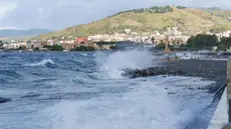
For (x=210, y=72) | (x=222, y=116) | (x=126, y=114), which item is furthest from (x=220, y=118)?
(x=210, y=72)

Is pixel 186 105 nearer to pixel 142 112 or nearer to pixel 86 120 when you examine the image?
pixel 142 112

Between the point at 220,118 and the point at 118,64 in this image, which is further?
the point at 118,64

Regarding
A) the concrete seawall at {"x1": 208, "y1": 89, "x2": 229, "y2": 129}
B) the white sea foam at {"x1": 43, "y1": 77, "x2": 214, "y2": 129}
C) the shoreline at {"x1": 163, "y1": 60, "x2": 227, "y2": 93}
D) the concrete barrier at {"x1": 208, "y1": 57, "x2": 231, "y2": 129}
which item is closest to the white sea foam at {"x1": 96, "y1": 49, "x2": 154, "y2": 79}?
the shoreline at {"x1": 163, "y1": 60, "x2": 227, "y2": 93}

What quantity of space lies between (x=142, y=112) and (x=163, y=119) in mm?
1233

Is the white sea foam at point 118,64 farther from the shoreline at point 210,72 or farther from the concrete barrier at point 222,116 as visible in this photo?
the concrete barrier at point 222,116

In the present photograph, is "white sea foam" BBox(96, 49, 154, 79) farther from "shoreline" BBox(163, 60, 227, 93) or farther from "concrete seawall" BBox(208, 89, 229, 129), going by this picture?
"concrete seawall" BBox(208, 89, 229, 129)

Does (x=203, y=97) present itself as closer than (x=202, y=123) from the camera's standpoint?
No

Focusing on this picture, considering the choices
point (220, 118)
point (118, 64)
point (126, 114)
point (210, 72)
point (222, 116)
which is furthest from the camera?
point (118, 64)

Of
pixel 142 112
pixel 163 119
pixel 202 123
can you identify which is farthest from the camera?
pixel 142 112

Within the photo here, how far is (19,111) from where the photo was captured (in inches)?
705

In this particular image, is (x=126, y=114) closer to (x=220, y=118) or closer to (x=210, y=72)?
(x=220, y=118)

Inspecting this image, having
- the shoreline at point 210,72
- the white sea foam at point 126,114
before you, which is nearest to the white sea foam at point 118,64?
the shoreline at point 210,72

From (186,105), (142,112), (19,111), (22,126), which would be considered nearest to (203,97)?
(186,105)

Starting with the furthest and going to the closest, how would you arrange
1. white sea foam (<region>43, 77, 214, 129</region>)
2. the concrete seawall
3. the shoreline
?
the shoreline → white sea foam (<region>43, 77, 214, 129</region>) → the concrete seawall
